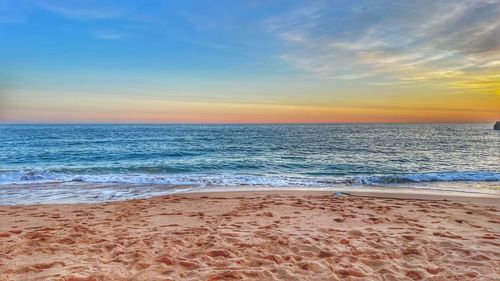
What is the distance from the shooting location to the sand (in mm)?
4461

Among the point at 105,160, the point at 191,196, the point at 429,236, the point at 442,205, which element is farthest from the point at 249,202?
the point at 105,160

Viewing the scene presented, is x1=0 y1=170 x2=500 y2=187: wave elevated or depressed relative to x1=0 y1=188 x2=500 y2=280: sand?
depressed

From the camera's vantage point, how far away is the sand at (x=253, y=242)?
4.46 m

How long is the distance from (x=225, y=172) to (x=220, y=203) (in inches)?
390

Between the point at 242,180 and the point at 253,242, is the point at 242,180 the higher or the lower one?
the lower one

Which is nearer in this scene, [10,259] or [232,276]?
[232,276]

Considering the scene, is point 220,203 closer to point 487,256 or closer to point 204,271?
point 204,271

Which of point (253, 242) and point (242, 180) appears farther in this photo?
point (242, 180)

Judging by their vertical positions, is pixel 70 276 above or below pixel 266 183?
above

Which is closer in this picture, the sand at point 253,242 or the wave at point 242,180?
the sand at point 253,242

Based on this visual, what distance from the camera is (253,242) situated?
5676mm

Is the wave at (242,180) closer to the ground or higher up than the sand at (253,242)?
closer to the ground

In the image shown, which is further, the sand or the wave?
the wave

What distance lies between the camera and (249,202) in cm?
978
